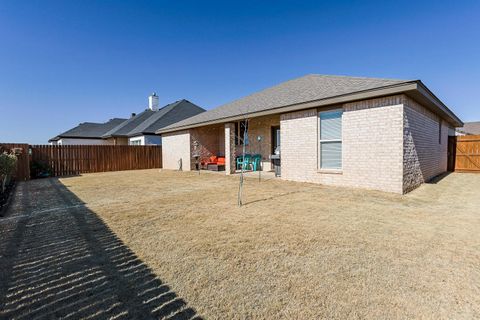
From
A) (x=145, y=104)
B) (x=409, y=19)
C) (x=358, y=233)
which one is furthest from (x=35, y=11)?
(x=145, y=104)

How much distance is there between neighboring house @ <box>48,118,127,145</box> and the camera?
2575 centimetres

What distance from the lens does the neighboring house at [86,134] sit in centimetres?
2575

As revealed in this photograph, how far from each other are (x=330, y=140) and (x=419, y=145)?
10.3 feet

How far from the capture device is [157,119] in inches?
840

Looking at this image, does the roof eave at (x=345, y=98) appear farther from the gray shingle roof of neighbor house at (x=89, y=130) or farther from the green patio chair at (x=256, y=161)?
the gray shingle roof of neighbor house at (x=89, y=130)

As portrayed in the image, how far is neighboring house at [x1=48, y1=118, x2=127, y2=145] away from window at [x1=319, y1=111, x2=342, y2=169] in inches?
1018

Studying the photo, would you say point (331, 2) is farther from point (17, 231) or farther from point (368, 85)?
point (17, 231)

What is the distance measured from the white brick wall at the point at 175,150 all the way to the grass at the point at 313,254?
955cm

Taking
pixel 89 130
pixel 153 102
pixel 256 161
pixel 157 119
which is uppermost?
pixel 153 102

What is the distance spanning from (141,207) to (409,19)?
13.2 m

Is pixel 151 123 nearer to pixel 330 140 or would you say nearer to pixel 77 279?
pixel 330 140

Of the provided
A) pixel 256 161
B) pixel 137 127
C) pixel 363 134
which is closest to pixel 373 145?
pixel 363 134

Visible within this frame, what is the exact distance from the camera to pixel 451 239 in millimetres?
3383

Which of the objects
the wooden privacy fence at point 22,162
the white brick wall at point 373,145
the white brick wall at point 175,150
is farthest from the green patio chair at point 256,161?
the wooden privacy fence at point 22,162
